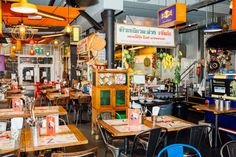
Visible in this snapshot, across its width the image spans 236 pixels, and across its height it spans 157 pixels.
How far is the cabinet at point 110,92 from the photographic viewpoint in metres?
6.31

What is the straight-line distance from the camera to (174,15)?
5.96 m

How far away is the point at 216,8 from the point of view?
9391 mm

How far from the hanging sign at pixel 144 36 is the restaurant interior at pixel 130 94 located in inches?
1.0

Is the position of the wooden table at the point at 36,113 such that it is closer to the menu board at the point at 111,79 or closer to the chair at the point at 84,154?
the menu board at the point at 111,79

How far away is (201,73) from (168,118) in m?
7.25

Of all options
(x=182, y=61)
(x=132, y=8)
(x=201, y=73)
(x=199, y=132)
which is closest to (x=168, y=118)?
(x=199, y=132)

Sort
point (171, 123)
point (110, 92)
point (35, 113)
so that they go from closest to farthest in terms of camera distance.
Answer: point (171, 123), point (35, 113), point (110, 92)

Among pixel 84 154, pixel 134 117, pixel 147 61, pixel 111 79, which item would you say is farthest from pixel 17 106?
pixel 147 61

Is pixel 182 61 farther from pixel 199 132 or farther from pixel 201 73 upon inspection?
pixel 199 132

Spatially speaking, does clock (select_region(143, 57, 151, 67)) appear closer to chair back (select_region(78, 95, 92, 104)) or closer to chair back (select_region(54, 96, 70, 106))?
chair back (select_region(78, 95, 92, 104))

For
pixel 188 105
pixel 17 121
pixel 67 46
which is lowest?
pixel 188 105

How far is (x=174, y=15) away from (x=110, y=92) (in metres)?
2.53

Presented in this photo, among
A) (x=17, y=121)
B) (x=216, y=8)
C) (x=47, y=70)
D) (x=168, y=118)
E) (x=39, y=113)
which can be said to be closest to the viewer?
(x=17, y=121)

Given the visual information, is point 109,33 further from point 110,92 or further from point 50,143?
point 50,143
